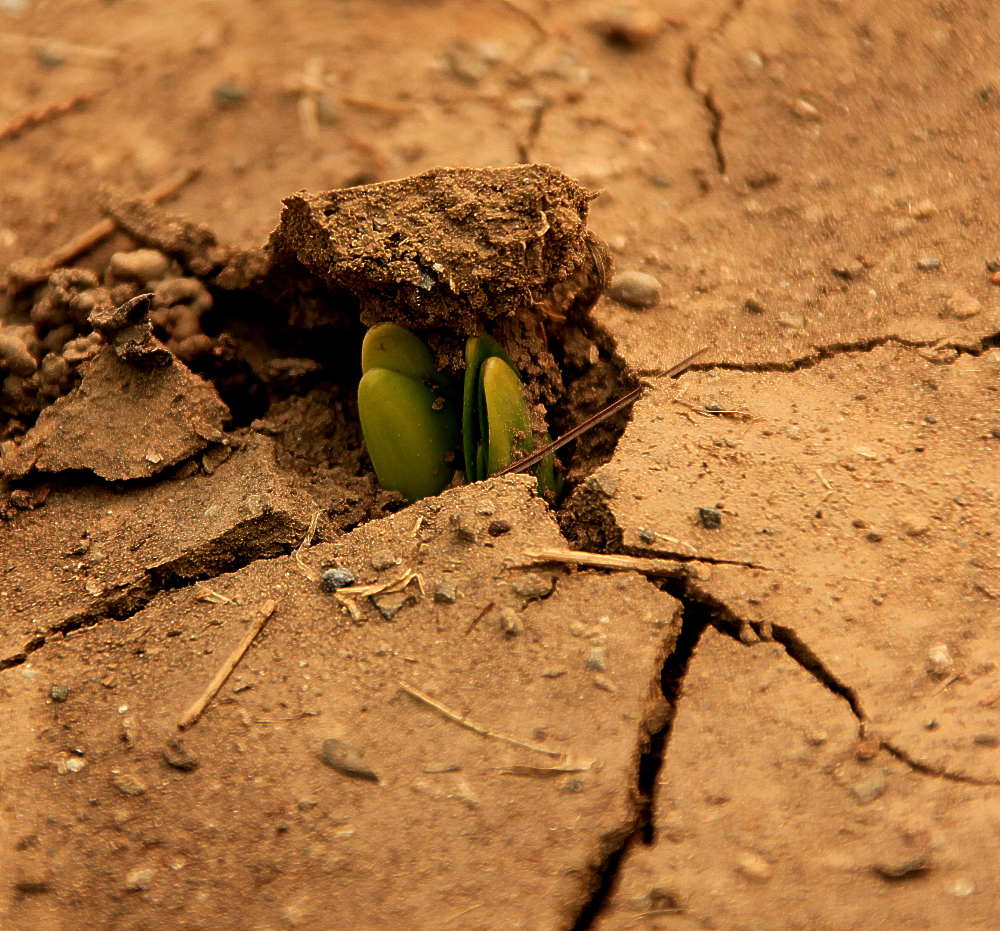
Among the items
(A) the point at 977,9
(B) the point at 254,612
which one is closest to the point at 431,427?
(B) the point at 254,612

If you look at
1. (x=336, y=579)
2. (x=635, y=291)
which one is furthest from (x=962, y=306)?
(x=336, y=579)

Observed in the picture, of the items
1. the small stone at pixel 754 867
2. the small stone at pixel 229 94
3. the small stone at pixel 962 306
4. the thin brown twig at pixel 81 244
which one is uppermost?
the small stone at pixel 229 94

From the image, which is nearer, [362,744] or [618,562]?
[362,744]

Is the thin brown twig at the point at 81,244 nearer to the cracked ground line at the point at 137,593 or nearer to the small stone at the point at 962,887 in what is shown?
the cracked ground line at the point at 137,593

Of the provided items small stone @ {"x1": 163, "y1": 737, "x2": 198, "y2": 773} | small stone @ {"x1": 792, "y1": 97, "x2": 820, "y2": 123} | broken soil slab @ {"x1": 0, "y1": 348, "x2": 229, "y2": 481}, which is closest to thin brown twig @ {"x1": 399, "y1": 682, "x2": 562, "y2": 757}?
small stone @ {"x1": 163, "y1": 737, "x2": 198, "y2": 773}

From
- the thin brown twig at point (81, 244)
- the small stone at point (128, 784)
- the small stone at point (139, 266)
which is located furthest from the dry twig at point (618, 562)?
the thin brown twig at point (81, 244)

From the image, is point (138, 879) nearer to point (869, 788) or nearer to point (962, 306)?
point (869, 788)

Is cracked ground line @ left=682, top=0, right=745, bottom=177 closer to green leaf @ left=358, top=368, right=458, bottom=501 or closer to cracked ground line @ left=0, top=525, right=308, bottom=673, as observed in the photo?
green leaf @ left=358, top=368, right=458, bottom=501
